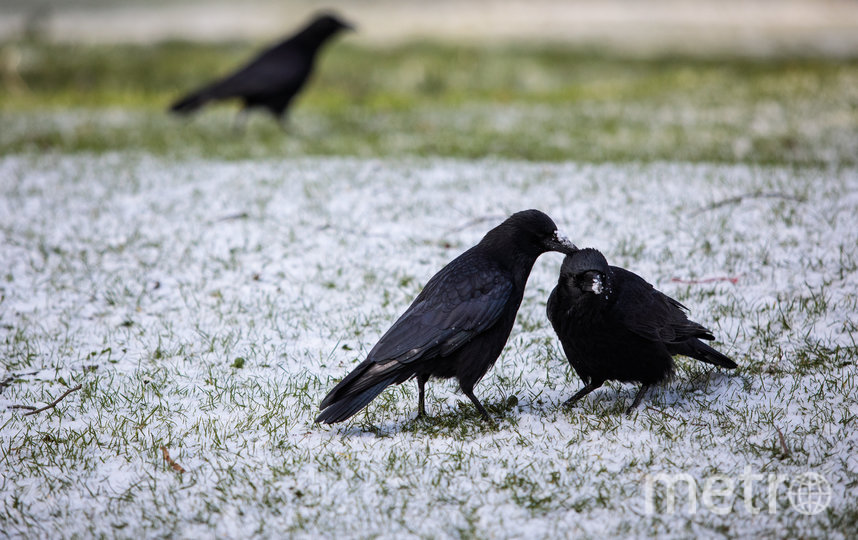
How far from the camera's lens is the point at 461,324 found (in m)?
4.00

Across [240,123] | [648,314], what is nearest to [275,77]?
[240,123]

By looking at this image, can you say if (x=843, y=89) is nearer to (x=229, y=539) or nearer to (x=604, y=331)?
(x=604, y=331)

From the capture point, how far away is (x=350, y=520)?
11.1 ft

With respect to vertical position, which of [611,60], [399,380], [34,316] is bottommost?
[34,316]

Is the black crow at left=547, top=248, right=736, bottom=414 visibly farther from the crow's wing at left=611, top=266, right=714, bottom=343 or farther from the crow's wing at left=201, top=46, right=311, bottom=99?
the crow's wing at left=201, top=46, right=311, bottom=99

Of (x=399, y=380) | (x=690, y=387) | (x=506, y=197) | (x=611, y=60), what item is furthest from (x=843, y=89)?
(x=399, y=380)

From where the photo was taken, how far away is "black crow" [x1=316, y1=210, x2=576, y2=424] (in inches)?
153

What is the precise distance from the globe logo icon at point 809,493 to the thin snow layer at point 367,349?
0.03 m

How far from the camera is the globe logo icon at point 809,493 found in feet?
10.9

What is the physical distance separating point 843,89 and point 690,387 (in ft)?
35.8

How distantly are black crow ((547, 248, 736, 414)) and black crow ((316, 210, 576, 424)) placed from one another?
0.21m

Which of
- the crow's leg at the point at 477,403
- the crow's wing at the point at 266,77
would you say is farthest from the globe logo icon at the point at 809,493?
the crow's wing at the point at 266,77

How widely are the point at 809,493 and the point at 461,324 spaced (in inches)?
68.6

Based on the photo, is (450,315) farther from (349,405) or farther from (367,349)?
(367,349)
